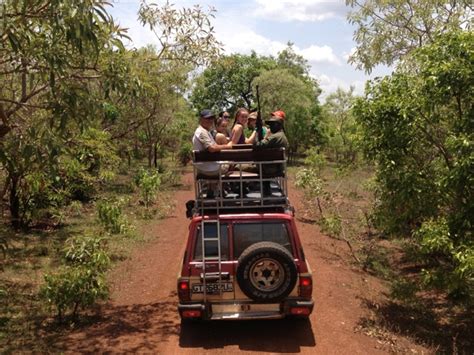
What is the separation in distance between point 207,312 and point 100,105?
308 centimetres

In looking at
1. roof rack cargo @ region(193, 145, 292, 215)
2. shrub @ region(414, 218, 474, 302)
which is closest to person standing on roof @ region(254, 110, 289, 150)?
roof rack cargo @ region(193, 145, 292, 215)

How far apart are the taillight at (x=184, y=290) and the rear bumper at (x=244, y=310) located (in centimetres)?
8

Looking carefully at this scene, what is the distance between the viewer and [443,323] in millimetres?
9469

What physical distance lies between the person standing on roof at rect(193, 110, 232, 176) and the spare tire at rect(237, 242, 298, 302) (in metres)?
1.40

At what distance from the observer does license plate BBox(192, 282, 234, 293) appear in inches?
255

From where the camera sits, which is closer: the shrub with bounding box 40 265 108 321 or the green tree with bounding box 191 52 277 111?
the shrub with bounding box 40 265 108 321

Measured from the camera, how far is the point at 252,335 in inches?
277

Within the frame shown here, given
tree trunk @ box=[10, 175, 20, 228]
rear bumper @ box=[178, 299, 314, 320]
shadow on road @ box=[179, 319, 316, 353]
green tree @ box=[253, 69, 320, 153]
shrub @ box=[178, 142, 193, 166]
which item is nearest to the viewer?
rear bumper @ box=[178, 299, 314, 320]

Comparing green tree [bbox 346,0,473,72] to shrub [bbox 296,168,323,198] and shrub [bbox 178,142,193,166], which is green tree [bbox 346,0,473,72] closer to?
shrub [bbox 296,168,323,198]

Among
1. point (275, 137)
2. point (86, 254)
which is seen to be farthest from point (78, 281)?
point (275, 137)

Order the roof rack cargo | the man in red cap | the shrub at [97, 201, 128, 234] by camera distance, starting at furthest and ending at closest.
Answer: the shrub at [97, 201, 128, 234] → the man in red cap → the roof rack cargo

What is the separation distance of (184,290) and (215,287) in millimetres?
419

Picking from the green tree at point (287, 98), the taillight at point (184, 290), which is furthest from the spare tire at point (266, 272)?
the green tree at point (287, 98)

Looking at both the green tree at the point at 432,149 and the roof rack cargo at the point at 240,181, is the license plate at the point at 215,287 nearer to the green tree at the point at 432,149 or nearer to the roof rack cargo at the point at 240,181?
the roof rack cargo at the point at 240,181
